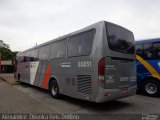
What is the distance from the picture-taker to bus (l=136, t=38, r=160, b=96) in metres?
7.90

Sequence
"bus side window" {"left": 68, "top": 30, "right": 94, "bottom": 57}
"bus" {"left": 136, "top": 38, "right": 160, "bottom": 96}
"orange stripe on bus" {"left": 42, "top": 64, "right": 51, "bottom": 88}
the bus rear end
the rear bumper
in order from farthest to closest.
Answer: "orange stripe on bus" {"left": 42, "top": 64, "right": 51, "bottom": 88} → "bus" {"left": 136, "top": 38, "right": 160, "bottom": 96} → "bus side window" {"left": 68, "top": 30, "right": 94, "bottom": 57} → the bus rear end → the rear bumper

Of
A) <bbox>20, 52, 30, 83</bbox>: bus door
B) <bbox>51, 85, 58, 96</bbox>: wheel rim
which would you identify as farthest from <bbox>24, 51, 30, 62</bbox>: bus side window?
<bbox>51, 85, 58, 96</bbox>: wheel rim

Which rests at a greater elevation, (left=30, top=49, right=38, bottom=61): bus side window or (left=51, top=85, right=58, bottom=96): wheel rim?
(left=30, top=49, right=38, bottom=61): bus side window

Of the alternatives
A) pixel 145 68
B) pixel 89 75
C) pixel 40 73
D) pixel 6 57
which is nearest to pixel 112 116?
pixel 89 75

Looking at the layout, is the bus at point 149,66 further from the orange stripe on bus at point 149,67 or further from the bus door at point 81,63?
the bus door at point 81,63

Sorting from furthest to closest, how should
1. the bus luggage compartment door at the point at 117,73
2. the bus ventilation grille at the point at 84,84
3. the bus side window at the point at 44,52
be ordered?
the bus side window at the point at 44,52 < the bus ventilation grille at the point at 84,84 < the bus luggage compartment door at the point at 117,73

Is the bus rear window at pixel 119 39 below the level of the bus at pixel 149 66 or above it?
above

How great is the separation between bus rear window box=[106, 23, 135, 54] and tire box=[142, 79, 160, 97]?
255 centimetres

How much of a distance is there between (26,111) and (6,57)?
157ft

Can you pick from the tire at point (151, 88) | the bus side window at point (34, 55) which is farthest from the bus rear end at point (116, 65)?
the bus side window at point (34, 55)

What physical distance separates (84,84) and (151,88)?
423cm

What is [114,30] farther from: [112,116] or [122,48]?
[112,116]

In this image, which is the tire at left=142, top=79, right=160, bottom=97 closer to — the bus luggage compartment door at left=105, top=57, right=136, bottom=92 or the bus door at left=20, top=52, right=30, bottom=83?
the bus luggage compartment door at left=105, top=57, right=136, bottom=92

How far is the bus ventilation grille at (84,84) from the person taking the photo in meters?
5.50
